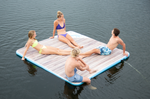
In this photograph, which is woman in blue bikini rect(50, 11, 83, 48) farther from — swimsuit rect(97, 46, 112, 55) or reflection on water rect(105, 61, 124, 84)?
reflection on water rect(105, 61, 124, 84)

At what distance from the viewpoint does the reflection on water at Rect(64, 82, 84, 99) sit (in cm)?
681

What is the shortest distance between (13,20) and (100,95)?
9523 millimetres

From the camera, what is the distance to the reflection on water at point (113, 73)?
7777 millimetres

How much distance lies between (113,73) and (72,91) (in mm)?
2380

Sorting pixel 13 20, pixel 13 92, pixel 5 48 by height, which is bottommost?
pixel 13 92

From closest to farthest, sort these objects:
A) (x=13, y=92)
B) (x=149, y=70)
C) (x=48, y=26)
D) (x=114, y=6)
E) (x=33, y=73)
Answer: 1. (x=13, y=92)
2. (x=33, y=73)
3. (x=149, y=70)
4. (x=48, y=26)
5. (x=114, y=6)

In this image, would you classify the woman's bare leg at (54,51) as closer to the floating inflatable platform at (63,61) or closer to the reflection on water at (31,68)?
the floating inflatable platform at (63,61)

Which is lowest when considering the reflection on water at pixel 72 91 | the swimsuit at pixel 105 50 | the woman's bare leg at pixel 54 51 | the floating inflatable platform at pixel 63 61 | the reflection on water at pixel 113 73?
the reflection on water at pixel 72 91

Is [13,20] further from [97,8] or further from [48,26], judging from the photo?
[97,8]

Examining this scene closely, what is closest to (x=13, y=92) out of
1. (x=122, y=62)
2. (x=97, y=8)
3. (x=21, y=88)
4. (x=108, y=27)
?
(x=21, y=88)

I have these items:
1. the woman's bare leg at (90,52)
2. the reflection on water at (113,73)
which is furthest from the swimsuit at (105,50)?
the reflection on water at (113,73)

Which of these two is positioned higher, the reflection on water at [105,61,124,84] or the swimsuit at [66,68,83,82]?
the swimsuit at [66,68,83,82]

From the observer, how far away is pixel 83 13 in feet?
48.9

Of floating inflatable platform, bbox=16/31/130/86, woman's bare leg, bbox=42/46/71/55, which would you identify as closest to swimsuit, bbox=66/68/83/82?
floating inflatable platform, bbox=16/31/130/86
